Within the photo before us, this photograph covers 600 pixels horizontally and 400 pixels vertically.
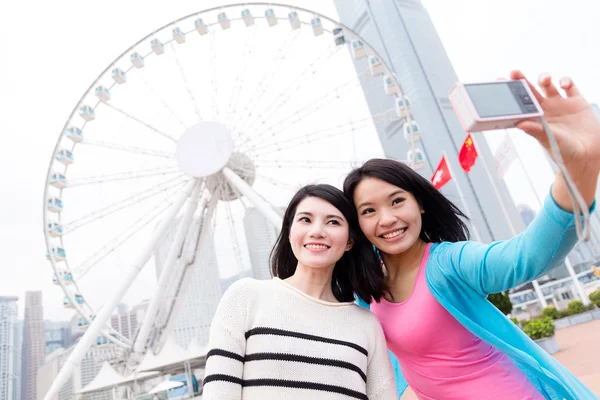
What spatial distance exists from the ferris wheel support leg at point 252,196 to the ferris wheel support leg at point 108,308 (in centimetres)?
107

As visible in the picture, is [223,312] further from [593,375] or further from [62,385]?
[62,385]

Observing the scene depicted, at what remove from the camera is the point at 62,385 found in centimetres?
942

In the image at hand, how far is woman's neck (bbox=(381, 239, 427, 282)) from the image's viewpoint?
6.20ft

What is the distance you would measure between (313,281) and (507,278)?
0.81 m

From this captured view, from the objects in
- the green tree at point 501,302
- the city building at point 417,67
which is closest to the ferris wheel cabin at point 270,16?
the green tree at point 501,302

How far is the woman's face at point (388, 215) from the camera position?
177cm

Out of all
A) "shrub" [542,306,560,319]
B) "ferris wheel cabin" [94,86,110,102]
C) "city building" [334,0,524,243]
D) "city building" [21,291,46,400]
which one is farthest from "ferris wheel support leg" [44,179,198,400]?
"city building" [334,0,524,243]

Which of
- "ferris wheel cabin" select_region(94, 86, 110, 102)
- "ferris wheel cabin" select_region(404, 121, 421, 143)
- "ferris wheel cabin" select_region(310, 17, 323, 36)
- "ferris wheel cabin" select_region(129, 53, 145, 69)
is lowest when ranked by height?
"ferris wheel cabin" select_region(404, 121, 421, 143)

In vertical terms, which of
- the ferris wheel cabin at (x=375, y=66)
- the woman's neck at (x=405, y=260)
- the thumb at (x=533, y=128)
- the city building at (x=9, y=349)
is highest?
the ferris wheel cabin at (x=375, y=66)

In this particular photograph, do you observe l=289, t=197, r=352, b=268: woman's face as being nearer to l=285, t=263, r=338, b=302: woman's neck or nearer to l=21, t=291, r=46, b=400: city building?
l=285, t=263, r=338, b=302: woman's neck

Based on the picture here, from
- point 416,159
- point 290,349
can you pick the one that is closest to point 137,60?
point 416,159

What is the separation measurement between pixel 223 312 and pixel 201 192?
1092cm

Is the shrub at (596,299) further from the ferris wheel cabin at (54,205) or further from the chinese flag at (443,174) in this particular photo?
the ferris wheel cabin at (54,205)

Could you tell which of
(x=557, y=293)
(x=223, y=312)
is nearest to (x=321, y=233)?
(x=223, y=312)
